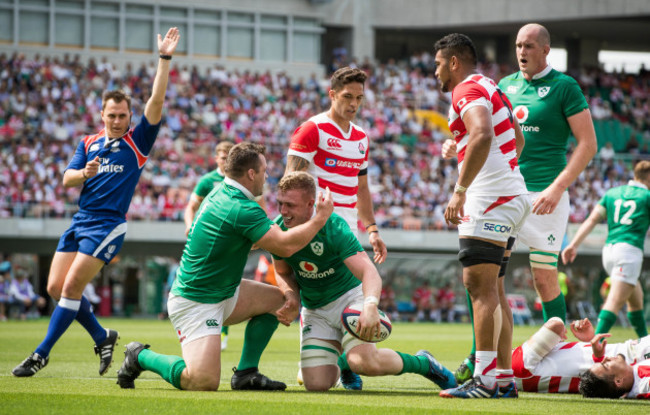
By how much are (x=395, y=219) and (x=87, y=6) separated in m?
18.3

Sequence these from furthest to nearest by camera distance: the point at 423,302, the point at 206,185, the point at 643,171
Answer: the point at 423,302, the point at 206,185, the point at 643,171

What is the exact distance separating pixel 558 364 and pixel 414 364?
4.27ft

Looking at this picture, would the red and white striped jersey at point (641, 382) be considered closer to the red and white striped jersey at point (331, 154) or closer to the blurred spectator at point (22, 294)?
the red and white striped jersey at point (331, 154)

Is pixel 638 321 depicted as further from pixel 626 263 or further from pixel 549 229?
pixel 549 229

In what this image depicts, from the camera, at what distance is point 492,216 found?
19.8 ft

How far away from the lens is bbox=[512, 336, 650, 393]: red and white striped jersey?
6816mm

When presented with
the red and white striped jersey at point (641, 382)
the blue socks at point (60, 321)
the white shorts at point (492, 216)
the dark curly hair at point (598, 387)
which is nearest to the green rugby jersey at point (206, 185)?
the blue socks at point (60, 321)

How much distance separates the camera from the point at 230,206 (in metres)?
6.05

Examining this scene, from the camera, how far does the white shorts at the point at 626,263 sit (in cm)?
1057

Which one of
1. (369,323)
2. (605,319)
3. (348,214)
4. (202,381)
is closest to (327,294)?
(369,323)

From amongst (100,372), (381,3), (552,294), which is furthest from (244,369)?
(381,3)

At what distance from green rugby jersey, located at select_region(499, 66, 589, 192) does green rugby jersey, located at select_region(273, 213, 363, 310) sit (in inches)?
84.2

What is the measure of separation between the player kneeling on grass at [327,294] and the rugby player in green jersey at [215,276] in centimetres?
20

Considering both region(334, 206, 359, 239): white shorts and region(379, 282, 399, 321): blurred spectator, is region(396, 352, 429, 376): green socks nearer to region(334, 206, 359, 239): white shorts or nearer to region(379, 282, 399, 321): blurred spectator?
region(334, 206, 359, 239): white shorts
